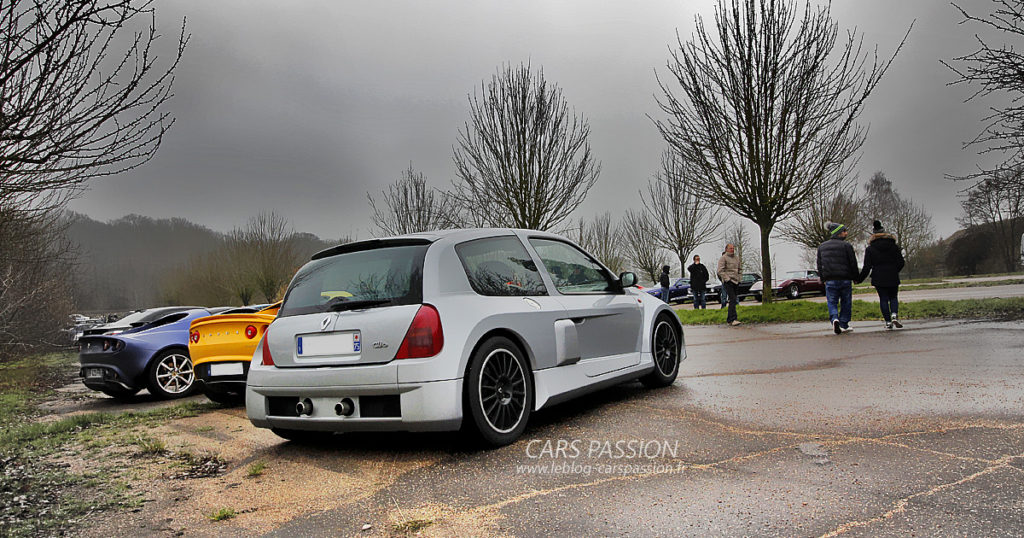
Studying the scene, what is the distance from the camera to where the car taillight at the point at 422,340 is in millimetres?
3852

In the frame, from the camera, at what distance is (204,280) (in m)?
51.6

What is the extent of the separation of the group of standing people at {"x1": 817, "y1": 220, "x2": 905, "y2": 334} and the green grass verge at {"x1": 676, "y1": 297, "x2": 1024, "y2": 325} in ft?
7.55

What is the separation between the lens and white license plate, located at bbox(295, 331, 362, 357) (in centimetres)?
404

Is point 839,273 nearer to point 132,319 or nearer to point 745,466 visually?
point 745,466

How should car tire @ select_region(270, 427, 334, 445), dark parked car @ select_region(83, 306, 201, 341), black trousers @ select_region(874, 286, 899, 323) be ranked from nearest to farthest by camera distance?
1. car tire @ select_region(270, 427, 334, 445)
2. dark parked car @ select_region(83, 306, 201, 341)
3. black trousers @ select_region(874, 286, 899, 323)

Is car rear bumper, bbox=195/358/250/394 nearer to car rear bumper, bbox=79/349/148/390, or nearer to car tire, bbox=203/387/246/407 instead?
car tire, bbox=203/387/246/407

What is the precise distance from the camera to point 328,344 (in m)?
4.16

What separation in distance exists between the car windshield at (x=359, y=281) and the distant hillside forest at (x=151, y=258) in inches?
1702

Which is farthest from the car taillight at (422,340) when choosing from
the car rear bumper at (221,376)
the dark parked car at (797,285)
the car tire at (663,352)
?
the dark parked car at (797,285)

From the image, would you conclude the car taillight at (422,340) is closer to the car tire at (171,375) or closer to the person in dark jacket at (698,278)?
the car tire at (171,375)

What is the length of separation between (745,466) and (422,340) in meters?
1.95

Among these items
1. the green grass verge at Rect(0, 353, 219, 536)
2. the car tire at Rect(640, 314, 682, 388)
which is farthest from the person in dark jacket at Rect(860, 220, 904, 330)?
the green grass verge at Rect(0, 353, 219, 536)

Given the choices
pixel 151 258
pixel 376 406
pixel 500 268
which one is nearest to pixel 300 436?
pixel 376 406

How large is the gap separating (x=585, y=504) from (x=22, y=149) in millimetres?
4318
